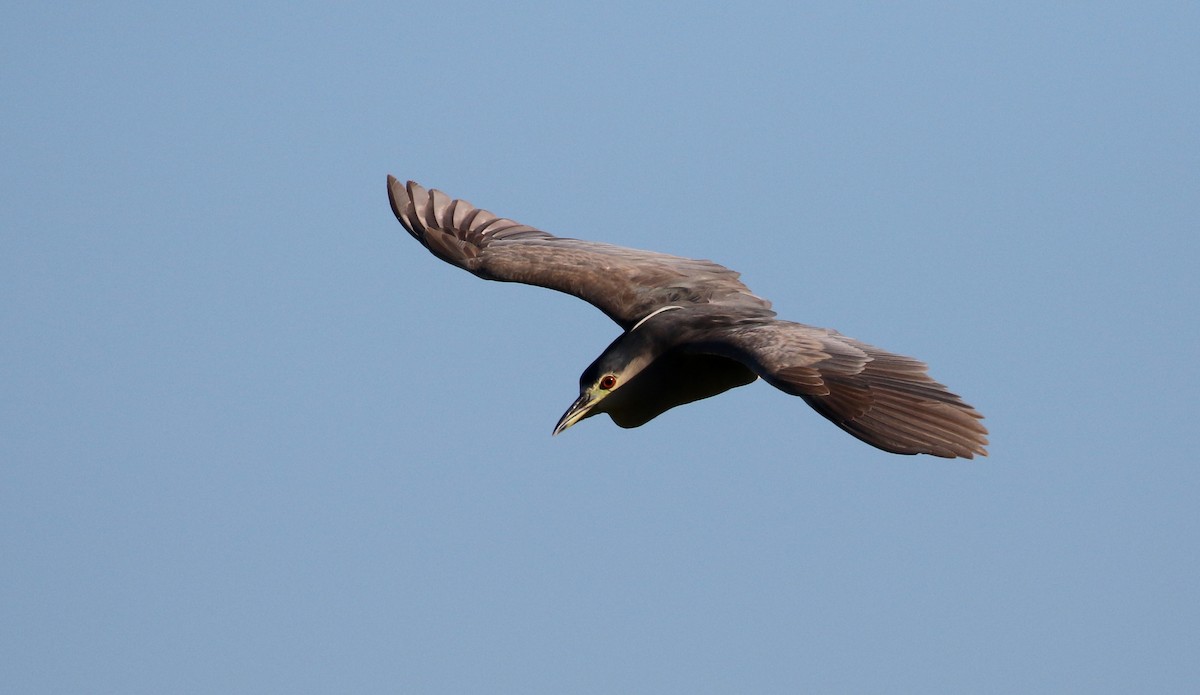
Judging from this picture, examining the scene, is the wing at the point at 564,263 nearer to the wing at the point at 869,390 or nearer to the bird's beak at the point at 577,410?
the bird's beak at the point at 577,410

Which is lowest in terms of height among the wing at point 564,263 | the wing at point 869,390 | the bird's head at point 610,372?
the wing at point 869,390

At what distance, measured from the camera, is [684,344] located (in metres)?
13.0

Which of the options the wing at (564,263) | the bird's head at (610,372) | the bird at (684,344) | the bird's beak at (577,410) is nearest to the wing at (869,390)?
the bird at (684,344)

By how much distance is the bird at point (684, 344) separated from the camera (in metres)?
11.2

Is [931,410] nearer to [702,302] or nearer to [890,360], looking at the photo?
[890,360]

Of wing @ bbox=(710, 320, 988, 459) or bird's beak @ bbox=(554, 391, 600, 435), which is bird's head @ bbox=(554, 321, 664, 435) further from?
wing @ bbox=(710, 320, 988, 459)

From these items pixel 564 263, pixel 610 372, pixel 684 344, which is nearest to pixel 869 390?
pixel 684 344

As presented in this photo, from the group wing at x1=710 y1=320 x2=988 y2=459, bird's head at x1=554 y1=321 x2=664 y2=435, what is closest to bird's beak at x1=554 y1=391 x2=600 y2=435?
bird's head at x1=554 y1=321 x2=664 y2=435

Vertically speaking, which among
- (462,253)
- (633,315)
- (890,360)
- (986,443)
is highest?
(462,253)

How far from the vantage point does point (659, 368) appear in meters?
13.3

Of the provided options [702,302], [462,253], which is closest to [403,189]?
[462,253]

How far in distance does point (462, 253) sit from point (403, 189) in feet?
4.16

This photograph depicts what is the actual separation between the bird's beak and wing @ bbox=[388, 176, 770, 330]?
4.54ft

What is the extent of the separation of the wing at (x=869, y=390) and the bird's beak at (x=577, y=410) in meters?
1.34
